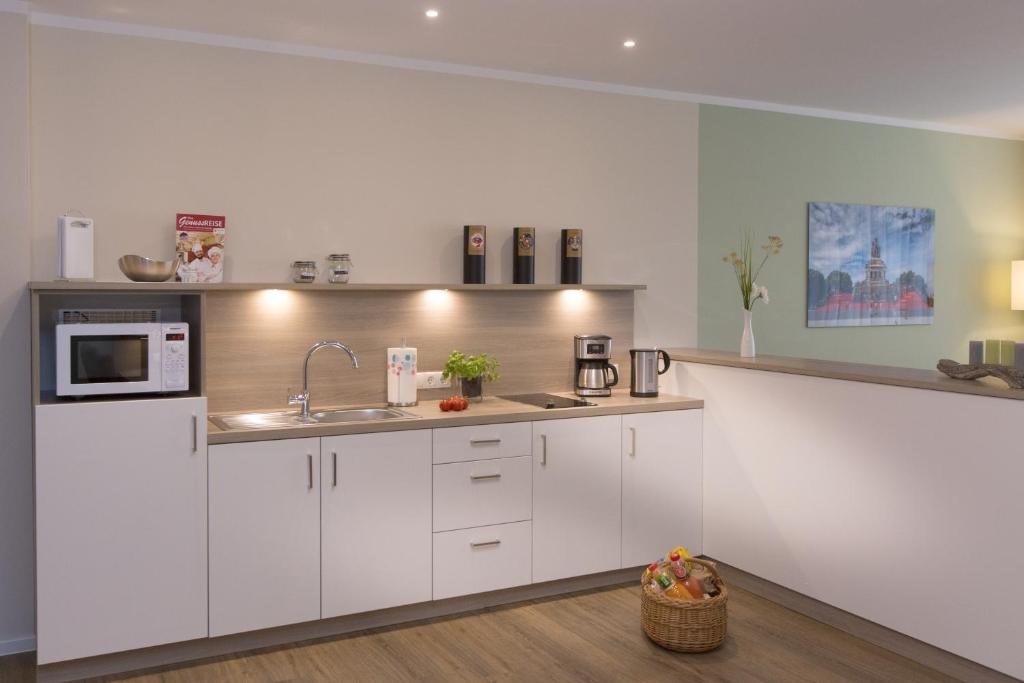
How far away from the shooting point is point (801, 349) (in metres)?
5.46

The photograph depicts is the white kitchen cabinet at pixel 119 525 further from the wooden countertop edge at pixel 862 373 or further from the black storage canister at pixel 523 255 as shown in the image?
the wooden countertop edge at pixel 862 373

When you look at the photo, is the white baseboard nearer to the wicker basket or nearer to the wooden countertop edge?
the wicker basket

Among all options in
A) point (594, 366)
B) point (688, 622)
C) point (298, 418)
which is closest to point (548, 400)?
point (594, 366)

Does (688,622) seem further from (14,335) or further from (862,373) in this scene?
(14,335)

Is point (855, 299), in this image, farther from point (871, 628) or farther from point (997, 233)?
point (871, 628)

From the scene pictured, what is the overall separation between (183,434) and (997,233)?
17.9 feet

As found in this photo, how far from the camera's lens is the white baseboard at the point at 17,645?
349 cm

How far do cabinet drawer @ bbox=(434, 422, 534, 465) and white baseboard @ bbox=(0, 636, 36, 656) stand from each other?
1.69 metres

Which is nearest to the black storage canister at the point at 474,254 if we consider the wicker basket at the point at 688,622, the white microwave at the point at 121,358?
the white microwave at the point at 121,358

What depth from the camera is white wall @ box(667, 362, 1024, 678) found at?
3086 mm

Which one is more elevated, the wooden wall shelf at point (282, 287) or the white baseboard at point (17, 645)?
the wooden wall shelf at point (282, 287)

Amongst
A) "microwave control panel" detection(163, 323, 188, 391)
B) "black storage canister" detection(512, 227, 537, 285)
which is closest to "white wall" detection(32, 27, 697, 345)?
"black storage canister" detection(512, 227, 537, 285)

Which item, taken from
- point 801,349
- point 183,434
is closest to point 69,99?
point 183,434

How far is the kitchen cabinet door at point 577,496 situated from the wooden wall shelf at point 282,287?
715 millimetres
